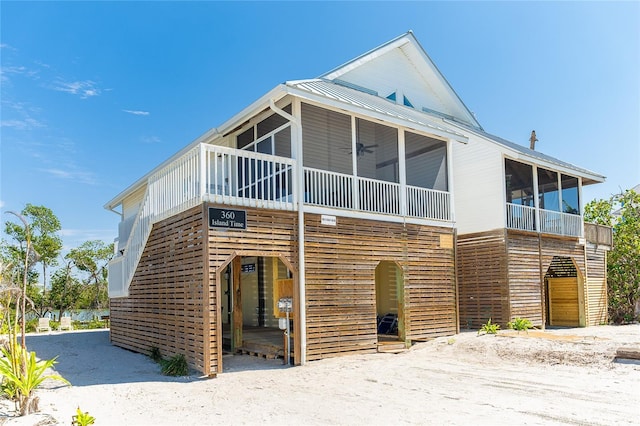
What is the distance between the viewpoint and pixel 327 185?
35.2 ft

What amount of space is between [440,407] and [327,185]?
558 centimetres

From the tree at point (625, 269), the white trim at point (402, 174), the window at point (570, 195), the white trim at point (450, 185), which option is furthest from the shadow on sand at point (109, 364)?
the tree at point (625, 269)

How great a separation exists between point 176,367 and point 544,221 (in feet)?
43.5

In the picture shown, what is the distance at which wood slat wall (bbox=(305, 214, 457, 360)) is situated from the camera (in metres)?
10.0

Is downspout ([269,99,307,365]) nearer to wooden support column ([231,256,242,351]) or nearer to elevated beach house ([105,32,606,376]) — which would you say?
elevated beach house ([105,32,606,376])

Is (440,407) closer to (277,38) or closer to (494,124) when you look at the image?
(277,38)

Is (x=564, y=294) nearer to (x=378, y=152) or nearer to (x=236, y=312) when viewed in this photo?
(x=378, y=152)

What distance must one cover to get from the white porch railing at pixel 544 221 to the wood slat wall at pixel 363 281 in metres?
3.76

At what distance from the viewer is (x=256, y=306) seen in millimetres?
15320

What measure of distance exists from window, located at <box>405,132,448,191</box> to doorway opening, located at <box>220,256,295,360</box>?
5.41 metres

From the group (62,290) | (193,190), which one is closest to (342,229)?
(193,190)

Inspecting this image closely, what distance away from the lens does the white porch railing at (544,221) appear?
51.0 ft

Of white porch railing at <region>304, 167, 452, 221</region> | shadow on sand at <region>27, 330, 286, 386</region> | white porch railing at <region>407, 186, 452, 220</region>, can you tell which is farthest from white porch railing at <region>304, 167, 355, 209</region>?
shadow on sand at <region>27, 330, 286, 386</region>

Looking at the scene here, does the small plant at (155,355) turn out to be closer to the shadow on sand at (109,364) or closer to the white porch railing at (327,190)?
the shadow on sand at (109,364)
